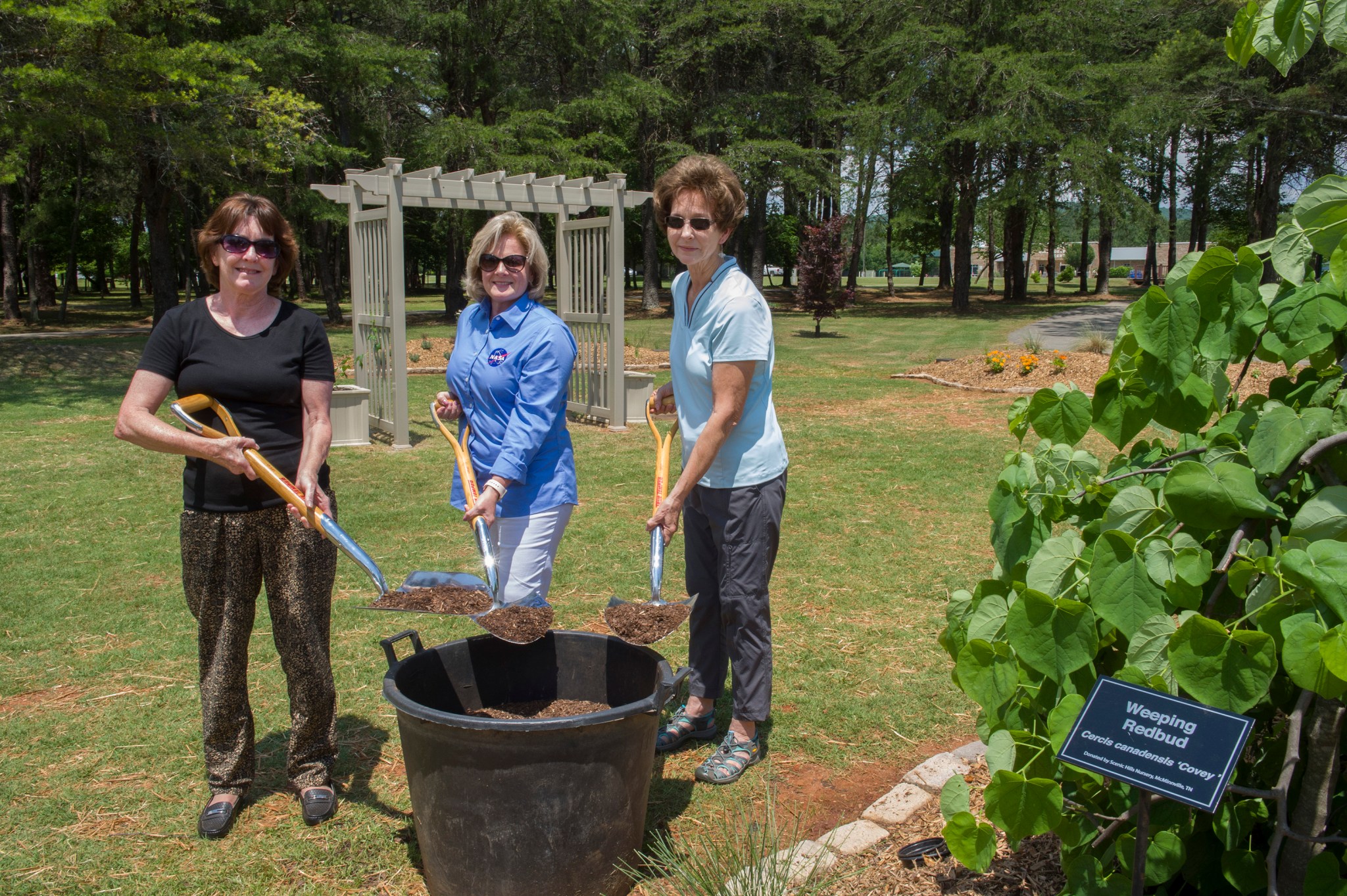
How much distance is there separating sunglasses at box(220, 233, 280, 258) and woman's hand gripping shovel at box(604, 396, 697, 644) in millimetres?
1420

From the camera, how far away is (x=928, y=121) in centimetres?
3228

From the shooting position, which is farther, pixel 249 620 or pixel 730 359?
pixel 249 620

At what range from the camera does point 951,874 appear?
272 centimetres

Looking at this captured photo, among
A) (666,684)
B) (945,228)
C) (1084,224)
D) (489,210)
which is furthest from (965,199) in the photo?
(666,684)

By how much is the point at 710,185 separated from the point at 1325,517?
207 cm

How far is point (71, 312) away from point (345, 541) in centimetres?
3415

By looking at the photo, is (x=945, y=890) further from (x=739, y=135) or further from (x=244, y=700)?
(x=739, y=135)

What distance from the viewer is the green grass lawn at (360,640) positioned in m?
3.07

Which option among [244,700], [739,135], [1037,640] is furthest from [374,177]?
[739,135]

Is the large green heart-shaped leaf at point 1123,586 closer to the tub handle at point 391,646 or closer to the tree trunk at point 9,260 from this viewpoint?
the tub handle at point 391,646

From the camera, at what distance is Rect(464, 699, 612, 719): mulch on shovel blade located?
3.07 m

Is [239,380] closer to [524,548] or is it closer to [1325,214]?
[524,548]

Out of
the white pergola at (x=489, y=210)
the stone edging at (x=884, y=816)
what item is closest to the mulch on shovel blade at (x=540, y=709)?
the stone edging at (x=884, y=816)

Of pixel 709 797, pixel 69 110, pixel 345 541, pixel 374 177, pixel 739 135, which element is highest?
pixel 739 135
